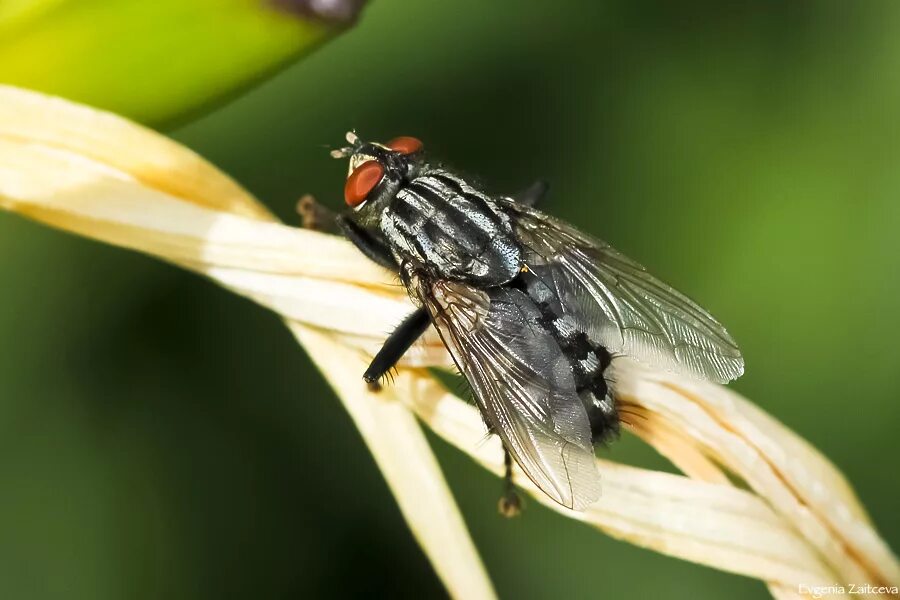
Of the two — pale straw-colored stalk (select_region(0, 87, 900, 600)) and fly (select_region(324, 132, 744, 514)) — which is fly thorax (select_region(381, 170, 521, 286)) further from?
pale straw-colored stalk (select_region(0, 87, 900, 600))

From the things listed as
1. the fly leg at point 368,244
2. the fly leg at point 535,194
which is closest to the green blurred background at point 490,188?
the fly leg at point 535,194

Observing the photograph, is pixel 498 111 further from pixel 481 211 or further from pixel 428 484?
pixel 428 484

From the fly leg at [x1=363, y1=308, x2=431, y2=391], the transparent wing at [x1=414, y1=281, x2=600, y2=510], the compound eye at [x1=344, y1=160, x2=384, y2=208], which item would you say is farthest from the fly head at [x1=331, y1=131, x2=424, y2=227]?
the fly leg at [x1=363, y1=308, x2=431, y2=391]

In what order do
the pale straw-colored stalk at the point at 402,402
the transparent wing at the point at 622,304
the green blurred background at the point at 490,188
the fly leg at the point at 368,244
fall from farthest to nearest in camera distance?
the green blurred background at the point at 490,188, the transparent wing at the point at 622,304, the fly leg at the point at 368,244, the pale straw-colored stalk at the point at 402,402

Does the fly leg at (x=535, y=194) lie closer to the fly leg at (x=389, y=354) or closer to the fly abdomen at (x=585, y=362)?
the fly abdomen at (x=585, y=362)

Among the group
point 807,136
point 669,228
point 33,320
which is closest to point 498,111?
point 669,228

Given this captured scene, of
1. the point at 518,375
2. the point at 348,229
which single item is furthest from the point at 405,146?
the point at 518,375

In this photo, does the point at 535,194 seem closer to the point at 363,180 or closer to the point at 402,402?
the point at 363,180
